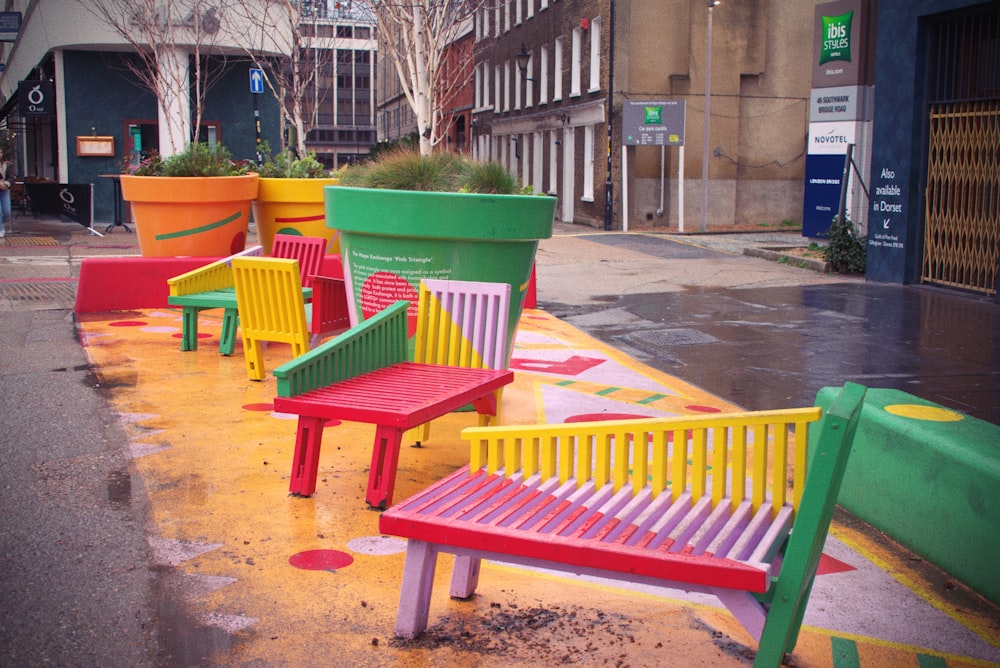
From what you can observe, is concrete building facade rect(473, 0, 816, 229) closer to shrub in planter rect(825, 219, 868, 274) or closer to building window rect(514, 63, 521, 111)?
building window rect(514, 63, 521, 111)

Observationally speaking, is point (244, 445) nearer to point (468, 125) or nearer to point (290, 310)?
point (290, 310)

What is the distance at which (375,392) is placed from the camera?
15.3 ft

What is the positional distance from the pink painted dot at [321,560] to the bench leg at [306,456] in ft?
1.99

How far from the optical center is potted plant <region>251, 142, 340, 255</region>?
35.8 feet

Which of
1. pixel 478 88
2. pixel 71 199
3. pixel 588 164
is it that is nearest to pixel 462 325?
pixel 71 199

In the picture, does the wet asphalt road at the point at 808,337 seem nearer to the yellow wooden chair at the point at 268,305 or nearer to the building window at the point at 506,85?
the yellow wooden chair at the point at 268,305

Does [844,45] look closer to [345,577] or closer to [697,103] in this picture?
[697,103]

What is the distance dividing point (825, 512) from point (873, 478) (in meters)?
1.83

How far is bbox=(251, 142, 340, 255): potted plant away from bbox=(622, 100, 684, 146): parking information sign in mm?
17190

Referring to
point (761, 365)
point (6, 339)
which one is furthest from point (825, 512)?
point (6, 339)

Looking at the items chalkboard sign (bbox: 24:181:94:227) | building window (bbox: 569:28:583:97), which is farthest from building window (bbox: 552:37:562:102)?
chalkboard sign (bbox: 24:181:94:227)

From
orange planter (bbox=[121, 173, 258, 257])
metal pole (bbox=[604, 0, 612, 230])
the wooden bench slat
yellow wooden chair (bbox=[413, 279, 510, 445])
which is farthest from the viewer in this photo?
metal pole (bbox=[604, 0, 612, 230])

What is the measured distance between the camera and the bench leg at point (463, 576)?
3574 millimetres

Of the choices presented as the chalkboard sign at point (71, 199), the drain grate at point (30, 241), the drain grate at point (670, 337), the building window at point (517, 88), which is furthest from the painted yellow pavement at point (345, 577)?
the building window at point (517, 88)
